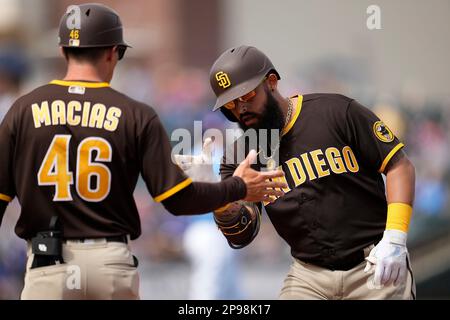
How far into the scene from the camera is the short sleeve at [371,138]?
504 cm

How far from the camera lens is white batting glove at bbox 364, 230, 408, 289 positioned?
491 cm

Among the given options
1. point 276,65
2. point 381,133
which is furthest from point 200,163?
point 276,65

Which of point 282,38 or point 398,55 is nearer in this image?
point 398,55

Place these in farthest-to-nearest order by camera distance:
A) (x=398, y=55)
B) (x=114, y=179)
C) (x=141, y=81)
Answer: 1. (x=141, y=81)
2. (x=398, y=55)
3. (x=114, y=179)

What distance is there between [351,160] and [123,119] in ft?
4.54

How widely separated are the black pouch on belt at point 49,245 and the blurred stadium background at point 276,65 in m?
5.19

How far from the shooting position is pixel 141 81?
50.7 feet

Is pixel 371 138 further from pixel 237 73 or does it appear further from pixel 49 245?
pixel 49 245

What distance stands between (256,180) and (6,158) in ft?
4.43

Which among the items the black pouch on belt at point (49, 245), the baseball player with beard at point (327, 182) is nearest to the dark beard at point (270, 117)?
the baseball player with beard at point (327, 182)

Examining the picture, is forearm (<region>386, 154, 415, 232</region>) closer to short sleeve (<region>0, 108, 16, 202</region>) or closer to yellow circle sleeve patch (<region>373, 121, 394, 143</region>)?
yellow circle sleeve patch (<region>373, 121, 394, 143</region>)

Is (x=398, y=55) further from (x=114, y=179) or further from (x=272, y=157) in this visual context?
(x=114, y=179)

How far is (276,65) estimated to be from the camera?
15.1m
